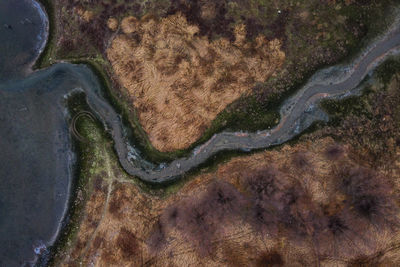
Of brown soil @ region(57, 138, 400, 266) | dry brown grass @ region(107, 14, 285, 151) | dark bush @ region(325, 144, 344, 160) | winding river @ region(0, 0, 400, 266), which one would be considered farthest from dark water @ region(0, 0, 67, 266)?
dark bush @ region(325, 144, 344, 160)

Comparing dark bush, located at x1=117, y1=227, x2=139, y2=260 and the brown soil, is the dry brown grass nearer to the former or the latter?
the brown soil

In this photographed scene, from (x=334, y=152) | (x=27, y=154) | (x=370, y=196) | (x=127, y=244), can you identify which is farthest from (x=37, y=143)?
(x=370, y=196)

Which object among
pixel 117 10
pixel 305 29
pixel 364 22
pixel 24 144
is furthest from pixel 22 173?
pixel 364 22

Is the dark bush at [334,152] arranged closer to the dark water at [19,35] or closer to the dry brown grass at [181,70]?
the dry brown grass at [181,70]

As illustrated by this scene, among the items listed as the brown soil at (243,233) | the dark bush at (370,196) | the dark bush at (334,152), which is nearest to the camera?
the dark bush at (370,196)

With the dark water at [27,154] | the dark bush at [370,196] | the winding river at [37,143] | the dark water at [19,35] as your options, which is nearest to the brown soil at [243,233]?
the dark bush at [370,196]

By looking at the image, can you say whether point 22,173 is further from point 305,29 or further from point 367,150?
point 367,150

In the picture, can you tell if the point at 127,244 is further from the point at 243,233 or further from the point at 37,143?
the point at 37,143
